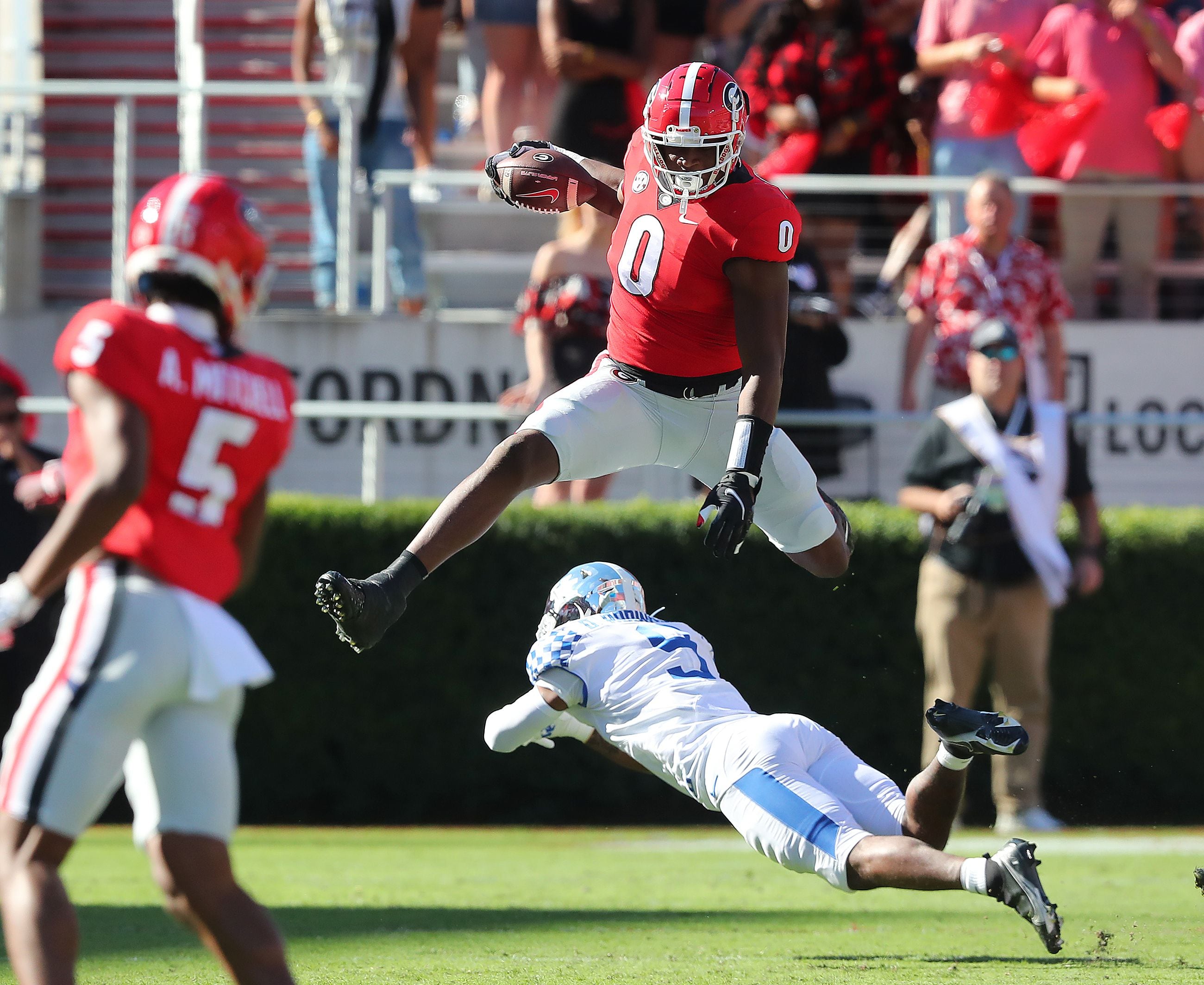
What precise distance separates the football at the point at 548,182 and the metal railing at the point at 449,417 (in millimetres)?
3322

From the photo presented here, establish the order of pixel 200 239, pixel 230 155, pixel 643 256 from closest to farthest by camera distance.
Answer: pixel 200 239 < pixel 643 256 < pixel 230 155

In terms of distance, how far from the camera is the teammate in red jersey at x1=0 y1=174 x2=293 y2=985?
3.86m

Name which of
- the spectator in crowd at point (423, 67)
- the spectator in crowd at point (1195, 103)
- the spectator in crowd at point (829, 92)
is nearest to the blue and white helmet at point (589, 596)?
the spectator in crowd at point (829, 92)

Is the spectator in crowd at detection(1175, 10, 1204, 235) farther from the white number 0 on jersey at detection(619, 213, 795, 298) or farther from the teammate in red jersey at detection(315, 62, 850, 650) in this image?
the white number 0 on jersey at detection(619, 213, 795, 298)

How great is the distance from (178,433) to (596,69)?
7174 mm

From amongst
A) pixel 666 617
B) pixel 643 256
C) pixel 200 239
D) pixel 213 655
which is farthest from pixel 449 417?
pixel 213 655

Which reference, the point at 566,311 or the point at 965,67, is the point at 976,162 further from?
the point at 566,311

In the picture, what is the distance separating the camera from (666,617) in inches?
408

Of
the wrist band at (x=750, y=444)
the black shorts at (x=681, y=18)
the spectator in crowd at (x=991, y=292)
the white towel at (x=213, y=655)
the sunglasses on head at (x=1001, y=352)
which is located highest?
the black shorts at (x=681, y=18)

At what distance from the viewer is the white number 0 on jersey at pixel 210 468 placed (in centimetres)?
400

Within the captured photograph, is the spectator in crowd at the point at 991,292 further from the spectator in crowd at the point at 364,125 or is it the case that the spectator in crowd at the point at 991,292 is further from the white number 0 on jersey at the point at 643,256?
the white number 0 on jersey at the point at 643,256

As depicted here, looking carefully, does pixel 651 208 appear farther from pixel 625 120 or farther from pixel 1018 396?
pixel 625 120

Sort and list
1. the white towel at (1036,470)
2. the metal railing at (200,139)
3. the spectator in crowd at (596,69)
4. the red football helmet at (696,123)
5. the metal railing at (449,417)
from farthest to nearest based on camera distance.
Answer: the metal railing at (200,139)
the spectator in crowd at (596,69)
the metal railing at (449,417)
the white towel at (1036,470)
the red football helmet at (696,123)

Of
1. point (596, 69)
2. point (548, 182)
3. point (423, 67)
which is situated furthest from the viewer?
point (423, 67)
